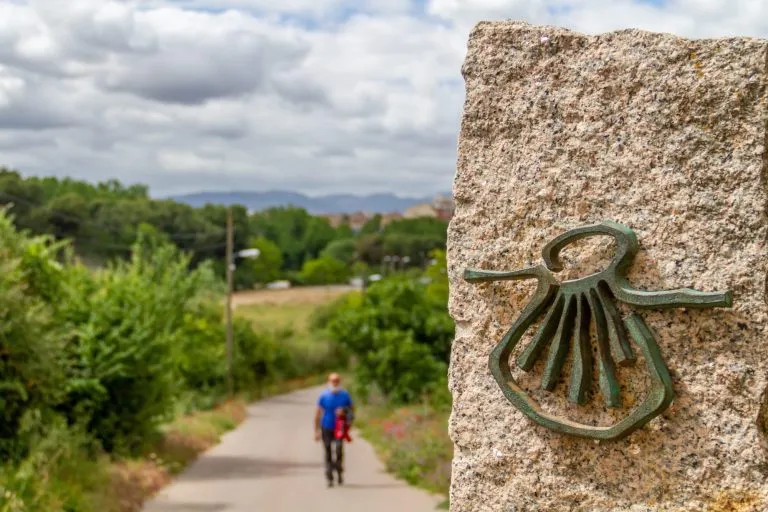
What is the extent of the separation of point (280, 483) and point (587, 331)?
12.2 meters

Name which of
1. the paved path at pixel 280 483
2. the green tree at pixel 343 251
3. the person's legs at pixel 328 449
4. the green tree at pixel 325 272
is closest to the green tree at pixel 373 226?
the green tree at pixel 343 251

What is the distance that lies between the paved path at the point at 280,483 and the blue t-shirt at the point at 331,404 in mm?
1045

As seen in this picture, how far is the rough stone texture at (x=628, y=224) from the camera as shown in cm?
370

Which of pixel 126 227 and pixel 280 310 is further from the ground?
pixel 126 227

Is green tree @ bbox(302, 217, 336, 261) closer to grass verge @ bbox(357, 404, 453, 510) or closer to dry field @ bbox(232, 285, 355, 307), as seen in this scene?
dry field @ bbox(232, 285, 355, 307)

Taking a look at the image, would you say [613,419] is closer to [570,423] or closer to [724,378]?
[570,423]

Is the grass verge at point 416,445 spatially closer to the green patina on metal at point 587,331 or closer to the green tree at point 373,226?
the green patina on metal at point 587,331

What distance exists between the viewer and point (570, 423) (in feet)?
13.0

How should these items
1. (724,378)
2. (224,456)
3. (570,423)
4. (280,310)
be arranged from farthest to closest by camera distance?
(280,310) → (224,456) → (570,423) → (724,378)

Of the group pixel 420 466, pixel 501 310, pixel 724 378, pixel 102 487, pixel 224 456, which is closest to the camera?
pixel 724 378

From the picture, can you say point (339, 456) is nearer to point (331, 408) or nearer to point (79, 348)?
point (331, 408)

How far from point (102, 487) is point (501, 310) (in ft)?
32.3

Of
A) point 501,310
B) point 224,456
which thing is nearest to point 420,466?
point 224,456

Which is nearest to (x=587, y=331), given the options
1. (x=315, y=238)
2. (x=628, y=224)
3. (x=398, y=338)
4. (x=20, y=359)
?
(x=628, y=224)
